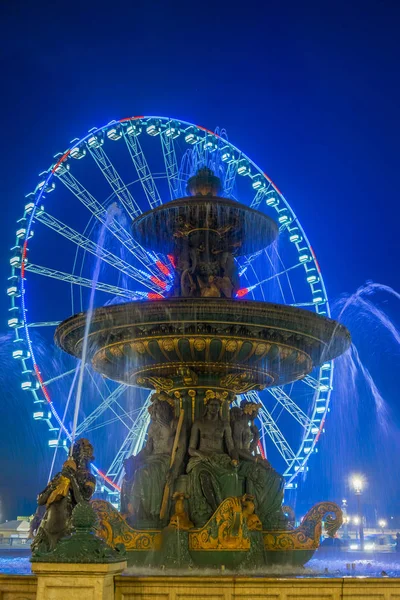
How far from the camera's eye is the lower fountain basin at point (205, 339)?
34.0ft

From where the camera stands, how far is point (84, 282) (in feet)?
64.9

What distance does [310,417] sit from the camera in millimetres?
20328

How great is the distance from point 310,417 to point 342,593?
555 inches

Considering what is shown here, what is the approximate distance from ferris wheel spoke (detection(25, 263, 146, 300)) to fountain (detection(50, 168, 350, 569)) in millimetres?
6825

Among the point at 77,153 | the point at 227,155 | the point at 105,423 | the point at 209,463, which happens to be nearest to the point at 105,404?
the point at 105,423

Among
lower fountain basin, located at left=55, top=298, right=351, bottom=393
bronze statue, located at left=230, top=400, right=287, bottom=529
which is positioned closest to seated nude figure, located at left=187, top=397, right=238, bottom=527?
bronze statue, located at left=230, top=400, right=287, bottom=529

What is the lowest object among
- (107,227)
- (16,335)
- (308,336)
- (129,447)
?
(129,447)

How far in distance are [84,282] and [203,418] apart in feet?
30.6

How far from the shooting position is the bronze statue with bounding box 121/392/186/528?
420 inches

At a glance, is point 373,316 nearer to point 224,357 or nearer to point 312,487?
point 224,357

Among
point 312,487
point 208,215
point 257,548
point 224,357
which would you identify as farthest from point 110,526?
point 312,487

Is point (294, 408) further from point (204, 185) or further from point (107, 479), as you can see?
point (204, 185)

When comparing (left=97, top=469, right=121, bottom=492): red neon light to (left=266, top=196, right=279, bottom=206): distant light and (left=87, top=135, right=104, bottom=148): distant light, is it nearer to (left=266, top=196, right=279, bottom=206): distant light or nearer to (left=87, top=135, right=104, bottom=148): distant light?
(left=266, top=196, right=279, bottom=206): distant light

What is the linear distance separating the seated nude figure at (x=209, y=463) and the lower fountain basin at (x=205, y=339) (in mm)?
691
